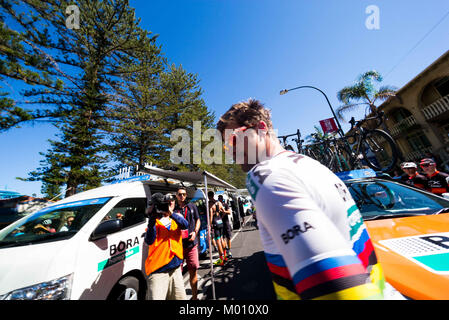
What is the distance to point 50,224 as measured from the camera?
3.15 metres

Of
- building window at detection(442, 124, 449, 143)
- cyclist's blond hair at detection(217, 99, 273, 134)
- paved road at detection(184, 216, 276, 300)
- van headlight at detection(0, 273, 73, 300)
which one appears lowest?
paved road at detection(184, 216, 276, 300)

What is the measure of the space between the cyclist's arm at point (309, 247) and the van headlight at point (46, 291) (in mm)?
2550

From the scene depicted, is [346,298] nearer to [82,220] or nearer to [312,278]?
[312,278]

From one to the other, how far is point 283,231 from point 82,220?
10.5 ft

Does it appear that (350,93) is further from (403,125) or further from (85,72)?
(85,72)

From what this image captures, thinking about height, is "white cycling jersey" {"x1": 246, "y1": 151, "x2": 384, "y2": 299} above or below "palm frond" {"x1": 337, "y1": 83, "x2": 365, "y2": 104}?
Answer: below

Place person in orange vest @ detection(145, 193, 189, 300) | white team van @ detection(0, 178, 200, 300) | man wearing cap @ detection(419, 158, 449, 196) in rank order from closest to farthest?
white team van @ detection(0, 178, 200, 300)
person in orange vest @ detection(145, 193, 189, 300)
man wearing cap @ detection(419, 158, 449, 196)

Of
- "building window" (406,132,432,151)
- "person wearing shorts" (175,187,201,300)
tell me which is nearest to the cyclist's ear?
"person wearing shorts" (175,187,201,300)

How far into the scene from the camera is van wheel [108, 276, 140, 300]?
2.37 m

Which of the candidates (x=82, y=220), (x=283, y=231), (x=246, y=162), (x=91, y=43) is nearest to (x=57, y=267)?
(x=82, y=220)

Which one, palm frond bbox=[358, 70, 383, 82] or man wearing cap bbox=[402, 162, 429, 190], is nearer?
man wearing cap bbox=[402, 162, 429, 190]

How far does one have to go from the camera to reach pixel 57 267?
1.87m

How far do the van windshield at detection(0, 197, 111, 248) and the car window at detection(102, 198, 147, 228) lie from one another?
0.37 meters

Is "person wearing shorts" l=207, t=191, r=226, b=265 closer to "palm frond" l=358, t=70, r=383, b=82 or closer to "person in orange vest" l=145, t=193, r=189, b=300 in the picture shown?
"person in orange vest" l=145, t=193, r=189, b=300
